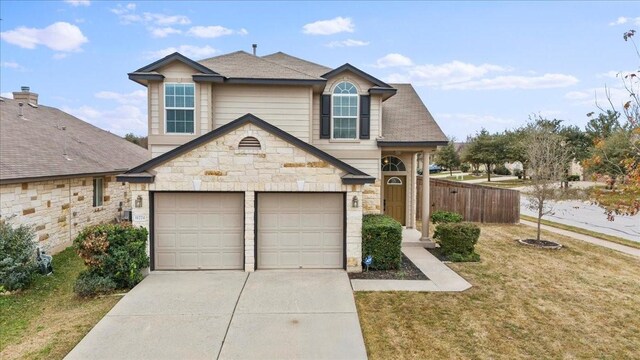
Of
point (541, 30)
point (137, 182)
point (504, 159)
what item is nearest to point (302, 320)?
point (137, 182)

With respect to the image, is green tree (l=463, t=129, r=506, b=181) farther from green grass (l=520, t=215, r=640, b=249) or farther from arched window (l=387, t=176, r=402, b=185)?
arched window (l=387, t=176, r=402, b=185)

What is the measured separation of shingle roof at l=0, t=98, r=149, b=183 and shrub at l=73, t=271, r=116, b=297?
3.84 metres

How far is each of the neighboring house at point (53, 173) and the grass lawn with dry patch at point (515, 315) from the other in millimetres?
9857

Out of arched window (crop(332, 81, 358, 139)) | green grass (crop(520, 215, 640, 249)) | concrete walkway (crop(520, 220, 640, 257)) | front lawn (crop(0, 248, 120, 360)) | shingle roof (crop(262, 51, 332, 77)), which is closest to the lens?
front lawn (crop(0, 248, 120, 360))

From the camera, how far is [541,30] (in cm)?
1584

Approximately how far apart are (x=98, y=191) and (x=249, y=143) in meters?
9.44

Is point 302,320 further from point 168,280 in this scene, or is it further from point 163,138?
point 163,138

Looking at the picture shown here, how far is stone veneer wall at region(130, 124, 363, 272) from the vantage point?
9297 millimetres

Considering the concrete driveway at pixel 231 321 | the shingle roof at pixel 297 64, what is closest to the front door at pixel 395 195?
the shingle roof at pixel 297 64

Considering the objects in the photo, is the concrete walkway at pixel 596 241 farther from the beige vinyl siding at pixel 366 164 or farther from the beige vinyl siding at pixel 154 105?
the beige vinyl siding at pixel 154 105

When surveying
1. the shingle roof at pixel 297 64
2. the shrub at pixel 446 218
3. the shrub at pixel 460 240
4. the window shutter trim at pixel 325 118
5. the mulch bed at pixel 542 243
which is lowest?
the mulch bed at pixel 542 243

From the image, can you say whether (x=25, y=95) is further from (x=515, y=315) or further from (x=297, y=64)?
(x=515, y=315)

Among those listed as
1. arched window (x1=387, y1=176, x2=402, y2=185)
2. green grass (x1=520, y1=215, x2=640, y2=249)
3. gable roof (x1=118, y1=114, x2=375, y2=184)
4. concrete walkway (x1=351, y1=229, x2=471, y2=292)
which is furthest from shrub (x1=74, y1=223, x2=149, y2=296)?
green grass (x1=520, y1=215, x2=640, y2=249)

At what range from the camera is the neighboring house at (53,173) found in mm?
10273
